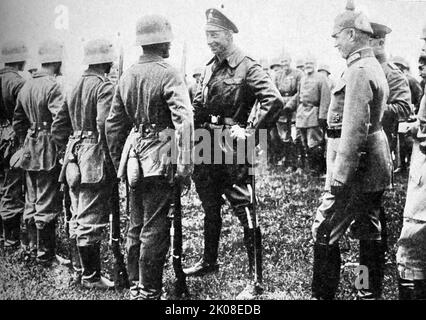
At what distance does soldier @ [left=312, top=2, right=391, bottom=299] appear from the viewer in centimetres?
337

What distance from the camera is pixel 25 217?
4703 mm

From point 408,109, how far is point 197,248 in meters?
2.21

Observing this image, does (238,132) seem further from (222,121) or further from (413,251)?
(413,251)

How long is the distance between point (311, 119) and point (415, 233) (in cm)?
437

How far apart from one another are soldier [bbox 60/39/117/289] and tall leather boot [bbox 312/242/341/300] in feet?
5.32

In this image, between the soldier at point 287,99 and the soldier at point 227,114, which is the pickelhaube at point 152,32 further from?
the soldier at point 287,99

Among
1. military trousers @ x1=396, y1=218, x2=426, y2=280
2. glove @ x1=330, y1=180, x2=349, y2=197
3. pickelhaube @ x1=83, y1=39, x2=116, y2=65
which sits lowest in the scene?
military trousers @ x1=396, y1=218, x2=426, y2=280

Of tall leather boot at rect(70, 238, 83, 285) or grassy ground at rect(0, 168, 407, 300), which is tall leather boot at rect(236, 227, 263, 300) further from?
tall leather boot at rect(70, 238, 83, 285)

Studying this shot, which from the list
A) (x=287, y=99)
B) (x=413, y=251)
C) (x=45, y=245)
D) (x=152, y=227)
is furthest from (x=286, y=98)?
(x=413, y=251)

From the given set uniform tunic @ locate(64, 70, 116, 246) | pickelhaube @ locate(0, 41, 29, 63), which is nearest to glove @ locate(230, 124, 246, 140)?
uniform tunic @ locate(64, 70, 116, 246)

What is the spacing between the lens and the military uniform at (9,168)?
4.77 metres
